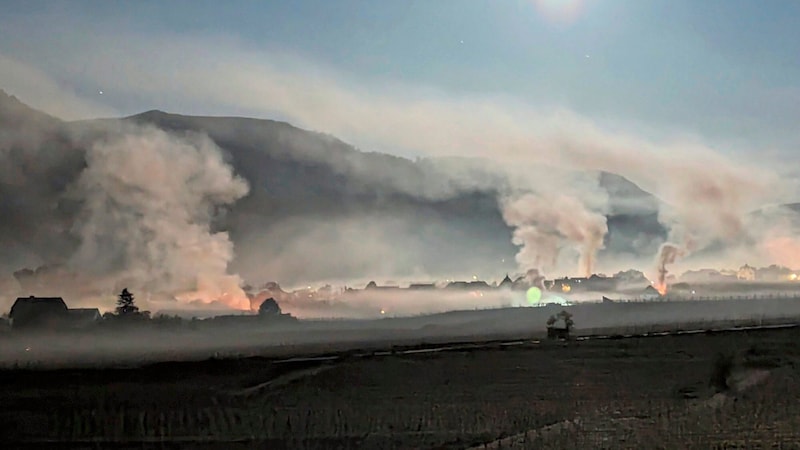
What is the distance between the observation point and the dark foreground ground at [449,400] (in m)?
5.14

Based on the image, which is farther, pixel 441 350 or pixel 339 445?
pixel 441 350

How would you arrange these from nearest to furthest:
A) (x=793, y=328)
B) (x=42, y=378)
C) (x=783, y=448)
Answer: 1. (x=783, y=448)
2. (x=42, y=378)
3. (x=793, y=328)

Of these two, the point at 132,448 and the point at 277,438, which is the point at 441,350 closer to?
the point at 277,438

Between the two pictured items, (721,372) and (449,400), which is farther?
(721,372)

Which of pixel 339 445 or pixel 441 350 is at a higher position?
pixel 441 350

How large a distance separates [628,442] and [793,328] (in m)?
3.54

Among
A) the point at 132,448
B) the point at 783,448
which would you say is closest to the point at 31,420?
the point at 132,448

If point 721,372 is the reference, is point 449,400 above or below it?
below

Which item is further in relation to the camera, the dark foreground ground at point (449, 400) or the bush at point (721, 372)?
the bush at point (721, 372)

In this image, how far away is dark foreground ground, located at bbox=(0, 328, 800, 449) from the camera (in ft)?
16.9

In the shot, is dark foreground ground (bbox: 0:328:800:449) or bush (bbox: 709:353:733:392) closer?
dark foreground ground (bbox: 0:328:800:449)

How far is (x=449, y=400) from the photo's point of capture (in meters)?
6.14

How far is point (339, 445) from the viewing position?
5.33m

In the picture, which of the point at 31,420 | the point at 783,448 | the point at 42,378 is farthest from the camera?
the point at 42,378
